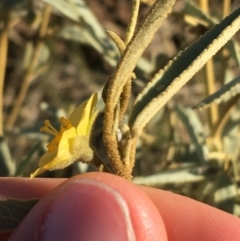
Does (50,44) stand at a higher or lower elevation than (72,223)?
higher

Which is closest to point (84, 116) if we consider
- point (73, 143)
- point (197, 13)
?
point (73, 143)

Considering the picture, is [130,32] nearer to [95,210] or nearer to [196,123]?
[95,210]

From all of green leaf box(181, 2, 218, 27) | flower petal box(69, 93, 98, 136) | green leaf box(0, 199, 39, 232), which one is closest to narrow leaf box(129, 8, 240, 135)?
flower petal box(69, 93, 98, 136)

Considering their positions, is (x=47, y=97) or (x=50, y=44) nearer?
(x=50, y=44)

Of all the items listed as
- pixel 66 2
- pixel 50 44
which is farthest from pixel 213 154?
pixel 50 44

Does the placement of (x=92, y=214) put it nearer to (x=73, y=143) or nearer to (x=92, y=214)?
(x=92, y=214)
